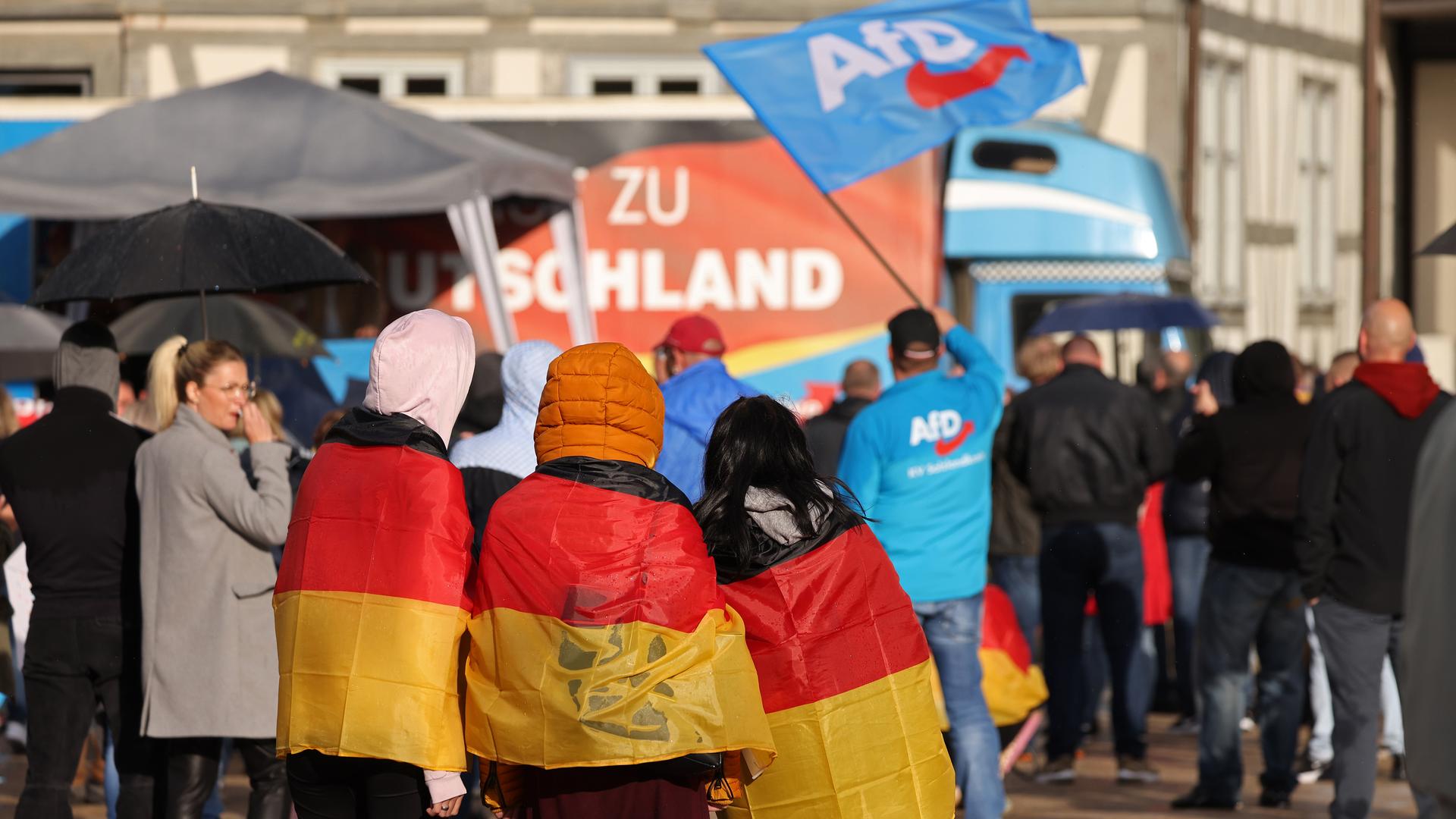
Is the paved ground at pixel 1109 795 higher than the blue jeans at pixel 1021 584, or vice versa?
the blue jeans at pixel 1021 584

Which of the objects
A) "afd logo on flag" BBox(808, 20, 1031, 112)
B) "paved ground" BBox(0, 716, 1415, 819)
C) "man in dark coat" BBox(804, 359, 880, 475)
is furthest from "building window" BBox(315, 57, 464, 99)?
"afd logo on flag" BBox(808, 20, 1031, 112)

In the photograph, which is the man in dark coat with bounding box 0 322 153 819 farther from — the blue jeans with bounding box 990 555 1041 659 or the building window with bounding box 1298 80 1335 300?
the building window with bounding box 1298 80 1335 300

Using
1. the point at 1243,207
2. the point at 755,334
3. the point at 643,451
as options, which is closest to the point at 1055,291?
the point at 755,334

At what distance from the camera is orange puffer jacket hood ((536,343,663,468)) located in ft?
13.9

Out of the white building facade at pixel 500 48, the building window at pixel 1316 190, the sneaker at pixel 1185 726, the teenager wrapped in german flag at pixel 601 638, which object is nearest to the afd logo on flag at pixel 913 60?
the sneaker at pixel 1185 726

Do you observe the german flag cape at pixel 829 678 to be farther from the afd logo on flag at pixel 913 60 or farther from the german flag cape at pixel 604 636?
the afd logo on flag at pixel 913 60

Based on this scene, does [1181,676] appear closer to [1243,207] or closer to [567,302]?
[567,302]

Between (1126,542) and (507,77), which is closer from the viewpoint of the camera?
(1126,542)

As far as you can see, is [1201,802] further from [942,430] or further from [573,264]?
[573,264]

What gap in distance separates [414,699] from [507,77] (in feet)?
58.6

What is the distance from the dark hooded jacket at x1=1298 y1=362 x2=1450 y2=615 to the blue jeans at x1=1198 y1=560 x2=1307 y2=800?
790 millimetres

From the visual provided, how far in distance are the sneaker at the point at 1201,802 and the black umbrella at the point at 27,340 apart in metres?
6.02

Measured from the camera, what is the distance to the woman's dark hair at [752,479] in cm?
439

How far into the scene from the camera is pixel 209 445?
5.90m
